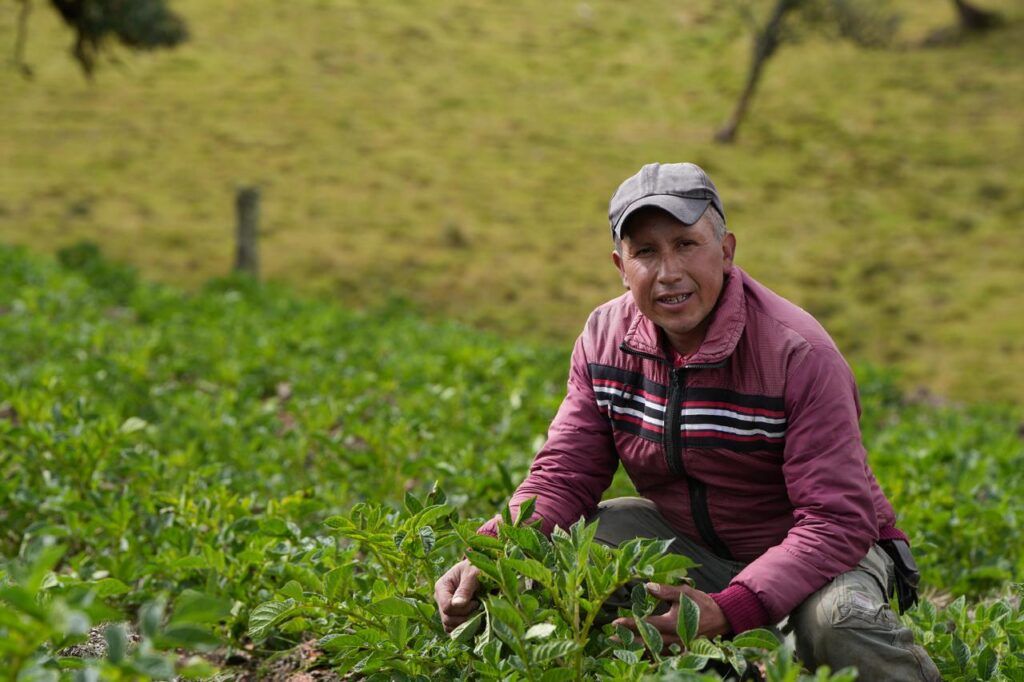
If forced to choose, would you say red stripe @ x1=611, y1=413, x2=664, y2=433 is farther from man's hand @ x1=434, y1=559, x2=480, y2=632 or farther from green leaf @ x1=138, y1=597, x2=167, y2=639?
green leaf @ x1=138, y1=597, x2=167, y2=639

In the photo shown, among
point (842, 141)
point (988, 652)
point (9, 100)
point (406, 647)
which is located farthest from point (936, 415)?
point (9, 100)

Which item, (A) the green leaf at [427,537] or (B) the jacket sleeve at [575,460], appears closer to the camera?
(A) the green leaf at [427,537]

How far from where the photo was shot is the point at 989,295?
16.6 metres

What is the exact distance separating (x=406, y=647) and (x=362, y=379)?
4762mm

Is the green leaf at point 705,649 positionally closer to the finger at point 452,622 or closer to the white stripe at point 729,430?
the finger at point 452,622

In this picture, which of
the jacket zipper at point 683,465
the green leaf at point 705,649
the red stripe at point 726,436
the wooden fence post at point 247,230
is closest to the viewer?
the green leaf at point 705,649

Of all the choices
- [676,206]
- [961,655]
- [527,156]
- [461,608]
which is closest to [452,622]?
[461,608]

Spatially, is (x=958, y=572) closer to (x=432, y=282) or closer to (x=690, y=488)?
(x=690, y=488)

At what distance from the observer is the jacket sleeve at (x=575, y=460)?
3178 millimetres

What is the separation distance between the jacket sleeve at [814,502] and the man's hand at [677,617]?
0.03m

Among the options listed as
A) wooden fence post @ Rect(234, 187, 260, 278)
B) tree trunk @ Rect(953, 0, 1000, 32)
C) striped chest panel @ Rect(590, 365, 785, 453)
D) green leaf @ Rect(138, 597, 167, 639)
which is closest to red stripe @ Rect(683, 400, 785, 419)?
striped chest panel @ Rect(590, 365, 785, 453)

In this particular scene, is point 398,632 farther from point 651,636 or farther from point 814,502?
point 814,502

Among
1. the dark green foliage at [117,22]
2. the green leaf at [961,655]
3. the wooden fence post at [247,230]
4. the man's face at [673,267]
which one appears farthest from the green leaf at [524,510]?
the dark green foliage at [117,22]

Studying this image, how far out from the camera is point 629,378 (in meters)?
3.20
